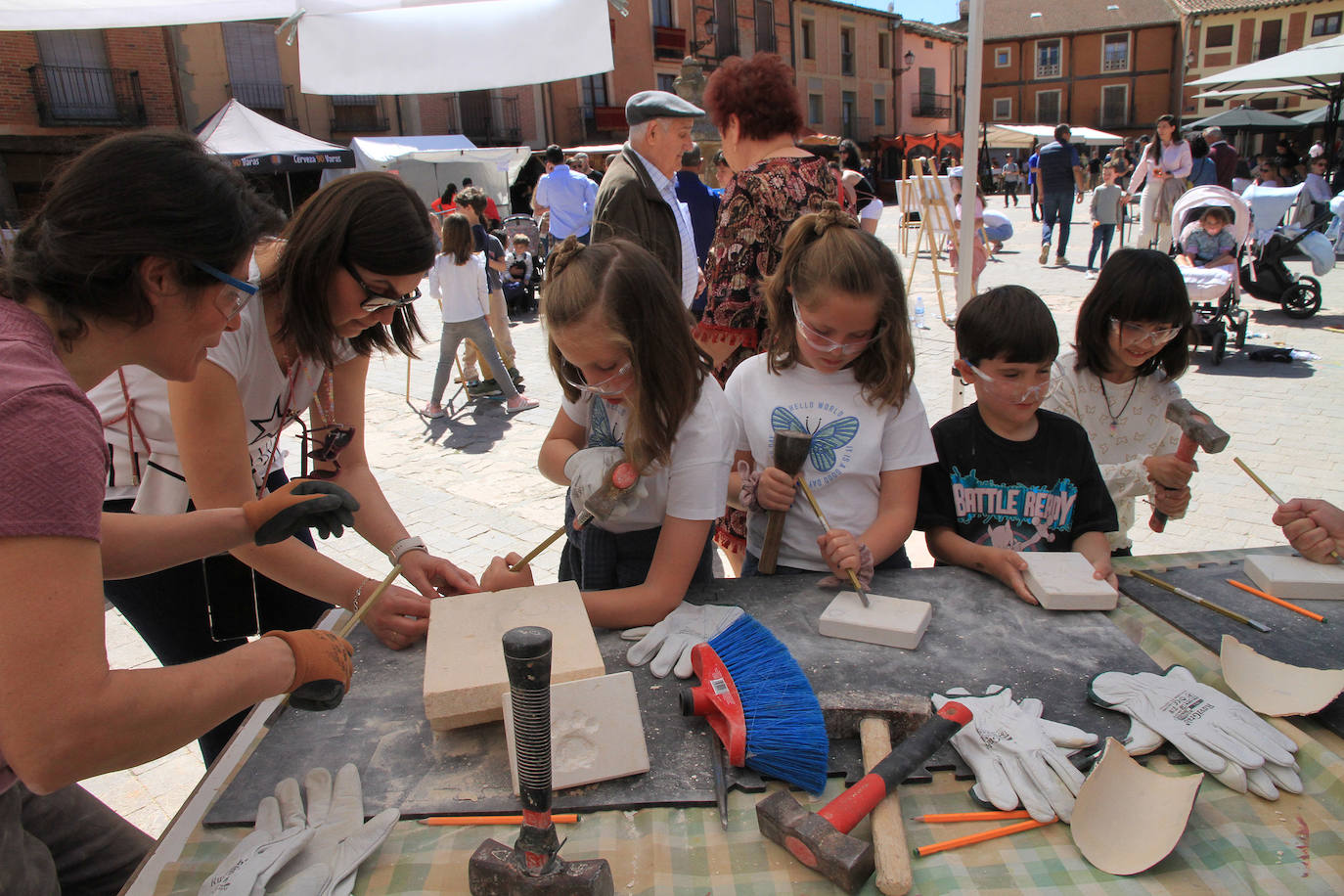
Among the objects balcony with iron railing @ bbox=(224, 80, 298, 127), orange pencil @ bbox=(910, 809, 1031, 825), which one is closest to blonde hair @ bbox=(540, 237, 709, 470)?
orange pencil @ bbox=(910, 809, 1031, 825)

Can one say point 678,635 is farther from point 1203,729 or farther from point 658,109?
point 658,109

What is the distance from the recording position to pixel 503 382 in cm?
600

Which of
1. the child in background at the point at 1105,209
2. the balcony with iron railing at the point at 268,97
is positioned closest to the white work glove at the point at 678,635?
the child in background at the point at 1105,209

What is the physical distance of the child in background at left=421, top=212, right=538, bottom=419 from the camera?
5.82 m

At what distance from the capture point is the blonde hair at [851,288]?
175 cm

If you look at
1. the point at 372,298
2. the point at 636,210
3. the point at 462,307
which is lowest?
the point at 462,307

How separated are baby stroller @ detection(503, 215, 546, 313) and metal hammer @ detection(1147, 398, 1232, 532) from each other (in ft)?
23.5

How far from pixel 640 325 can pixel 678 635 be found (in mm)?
578

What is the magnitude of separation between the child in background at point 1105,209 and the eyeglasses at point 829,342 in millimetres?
8718

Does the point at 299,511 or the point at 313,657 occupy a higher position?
the point at 299,511

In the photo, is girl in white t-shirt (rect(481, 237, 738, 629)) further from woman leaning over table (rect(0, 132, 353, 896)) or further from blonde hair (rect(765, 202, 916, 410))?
woman leaning over table (rect(0, 132, 353, 896))

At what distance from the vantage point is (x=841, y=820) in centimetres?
100

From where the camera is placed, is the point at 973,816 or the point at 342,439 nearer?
the point at 973,816

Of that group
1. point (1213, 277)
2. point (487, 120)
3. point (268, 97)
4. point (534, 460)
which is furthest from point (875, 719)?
point (487, 120)
